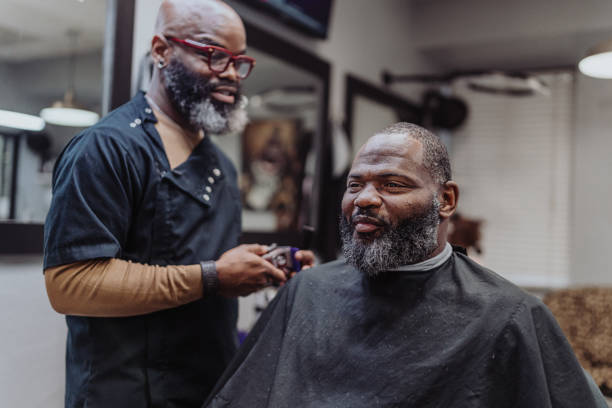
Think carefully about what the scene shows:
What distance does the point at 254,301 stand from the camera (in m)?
2.70

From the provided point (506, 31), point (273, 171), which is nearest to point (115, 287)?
point (273, 171)

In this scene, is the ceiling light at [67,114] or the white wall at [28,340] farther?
the ceiling light at [67,114]

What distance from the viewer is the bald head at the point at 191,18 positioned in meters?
1.58

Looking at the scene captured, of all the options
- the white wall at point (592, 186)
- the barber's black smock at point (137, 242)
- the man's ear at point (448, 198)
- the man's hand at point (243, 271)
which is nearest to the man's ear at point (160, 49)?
the barber's black smock at point (137, 242)

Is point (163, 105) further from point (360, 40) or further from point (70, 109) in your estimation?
point (360, 40)

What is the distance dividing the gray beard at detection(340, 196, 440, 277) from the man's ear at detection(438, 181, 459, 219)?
0.11ft

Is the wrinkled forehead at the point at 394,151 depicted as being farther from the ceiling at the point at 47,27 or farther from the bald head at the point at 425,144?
the ceiling at the point at 47,27

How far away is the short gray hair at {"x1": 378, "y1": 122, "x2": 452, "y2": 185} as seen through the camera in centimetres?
141

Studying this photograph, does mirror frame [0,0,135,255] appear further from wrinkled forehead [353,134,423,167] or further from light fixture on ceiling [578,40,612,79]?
light fixture on ceiling [578,40,612,79]

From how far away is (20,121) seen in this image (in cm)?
177

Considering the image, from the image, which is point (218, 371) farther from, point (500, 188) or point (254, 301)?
point (500, 188)

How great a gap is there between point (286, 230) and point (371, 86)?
1.52 m

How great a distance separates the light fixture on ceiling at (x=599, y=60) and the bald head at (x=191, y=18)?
1.84m

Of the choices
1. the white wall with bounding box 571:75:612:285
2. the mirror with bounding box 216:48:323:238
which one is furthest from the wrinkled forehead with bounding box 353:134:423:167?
the white wall with bounding box 571:75:612:285
